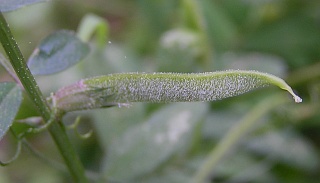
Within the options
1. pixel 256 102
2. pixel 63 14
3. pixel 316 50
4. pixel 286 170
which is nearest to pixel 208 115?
Answer: pixel 256 102

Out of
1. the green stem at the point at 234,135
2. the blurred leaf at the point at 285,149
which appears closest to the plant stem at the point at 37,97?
the green stem at the point at 234,135

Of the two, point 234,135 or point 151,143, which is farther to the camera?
point 234,135

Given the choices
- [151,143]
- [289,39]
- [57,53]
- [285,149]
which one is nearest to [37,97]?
[57,53]

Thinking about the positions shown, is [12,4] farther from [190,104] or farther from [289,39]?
[289,39]

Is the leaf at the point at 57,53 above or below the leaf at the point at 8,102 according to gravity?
above

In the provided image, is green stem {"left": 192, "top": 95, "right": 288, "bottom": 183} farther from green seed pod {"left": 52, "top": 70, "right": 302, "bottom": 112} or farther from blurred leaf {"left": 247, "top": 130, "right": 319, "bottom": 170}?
green seed pod {"left": 52, "top": 70, "right": 302, "bottom": 112}

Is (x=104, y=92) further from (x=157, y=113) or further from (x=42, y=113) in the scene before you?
(x=157, y=113)

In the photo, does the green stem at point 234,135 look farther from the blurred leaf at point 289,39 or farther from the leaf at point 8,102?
the leaf at point 8,102
